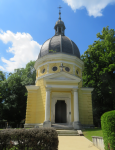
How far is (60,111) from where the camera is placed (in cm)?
1709

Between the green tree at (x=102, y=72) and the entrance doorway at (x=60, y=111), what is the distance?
5964 millimetres

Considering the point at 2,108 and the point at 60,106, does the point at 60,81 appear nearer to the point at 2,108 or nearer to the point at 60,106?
the point at 60,106

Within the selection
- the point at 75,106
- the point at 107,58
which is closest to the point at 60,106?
the point at 75,106

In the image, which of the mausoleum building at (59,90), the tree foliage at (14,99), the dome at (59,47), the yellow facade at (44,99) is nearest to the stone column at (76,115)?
the mausoleum building at (59,90)

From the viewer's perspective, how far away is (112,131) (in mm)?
4949

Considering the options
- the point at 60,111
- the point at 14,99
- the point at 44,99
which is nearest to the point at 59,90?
the point at 44,99

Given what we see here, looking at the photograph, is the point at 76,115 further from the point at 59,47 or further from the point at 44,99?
the point at 59,47

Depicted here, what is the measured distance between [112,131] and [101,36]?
19.9 meters

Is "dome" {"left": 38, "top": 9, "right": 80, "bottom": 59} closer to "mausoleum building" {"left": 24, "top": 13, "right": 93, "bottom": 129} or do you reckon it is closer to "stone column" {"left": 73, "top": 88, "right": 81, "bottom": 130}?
"mausoleum building" {"left": 24, "top": 13, "right": 93, "bottom": 129}

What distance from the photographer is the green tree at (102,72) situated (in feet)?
63.1

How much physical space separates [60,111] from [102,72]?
25.9 feet

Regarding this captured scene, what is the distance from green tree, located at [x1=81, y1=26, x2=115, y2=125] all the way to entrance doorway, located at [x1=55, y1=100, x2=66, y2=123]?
5.96m

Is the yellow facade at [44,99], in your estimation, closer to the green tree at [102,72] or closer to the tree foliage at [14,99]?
the green tree at [102,72]

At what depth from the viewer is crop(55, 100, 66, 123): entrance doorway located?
16.9 meters
